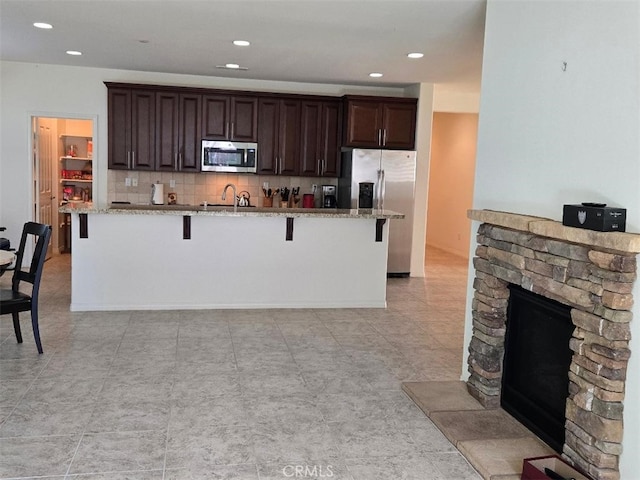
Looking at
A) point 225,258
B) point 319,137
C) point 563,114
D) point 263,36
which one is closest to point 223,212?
point 225,258

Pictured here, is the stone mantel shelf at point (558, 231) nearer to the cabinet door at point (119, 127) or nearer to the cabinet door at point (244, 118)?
the cabinet door at point (244, 118)

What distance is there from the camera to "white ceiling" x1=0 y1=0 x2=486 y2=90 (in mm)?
4355

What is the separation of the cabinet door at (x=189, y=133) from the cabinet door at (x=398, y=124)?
7.97 ft

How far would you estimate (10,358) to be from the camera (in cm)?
409

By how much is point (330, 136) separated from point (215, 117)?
5.08 feet

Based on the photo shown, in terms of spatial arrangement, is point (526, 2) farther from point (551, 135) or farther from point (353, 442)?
point (353, 442)

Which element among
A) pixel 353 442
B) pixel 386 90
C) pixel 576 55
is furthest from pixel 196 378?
pixel 386 90

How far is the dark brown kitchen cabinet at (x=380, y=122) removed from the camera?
25.0 ft

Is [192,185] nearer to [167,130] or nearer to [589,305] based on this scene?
[167,130]

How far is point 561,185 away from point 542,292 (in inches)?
21.4

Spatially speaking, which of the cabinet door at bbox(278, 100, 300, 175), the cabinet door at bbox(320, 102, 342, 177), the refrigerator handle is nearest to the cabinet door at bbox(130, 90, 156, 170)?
the cabinet door at bbox(278, 100, 300, 175)

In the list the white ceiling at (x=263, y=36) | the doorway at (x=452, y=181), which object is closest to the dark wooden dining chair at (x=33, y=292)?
the white ceiling at (x=263, y=36)

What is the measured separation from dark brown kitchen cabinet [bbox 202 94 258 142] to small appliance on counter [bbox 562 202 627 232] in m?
5.64

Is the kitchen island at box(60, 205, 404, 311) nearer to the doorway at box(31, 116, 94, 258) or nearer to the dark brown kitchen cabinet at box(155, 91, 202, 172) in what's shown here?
the dark brown kitchen cabinet at box(155, 91, 202, 172)
